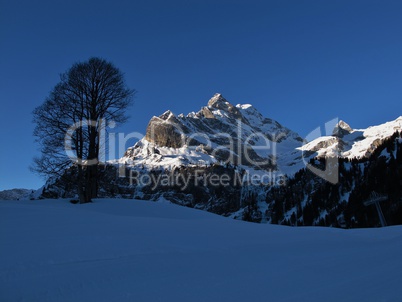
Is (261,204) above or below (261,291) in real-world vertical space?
below

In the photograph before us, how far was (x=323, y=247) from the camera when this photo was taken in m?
6.37

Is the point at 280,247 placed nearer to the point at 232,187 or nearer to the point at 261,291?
the point at 261,291

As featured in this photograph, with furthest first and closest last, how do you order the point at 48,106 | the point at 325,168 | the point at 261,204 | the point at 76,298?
the point at 261,204 → the point at 325,168 → the point at 48,106 → the point at 76,298

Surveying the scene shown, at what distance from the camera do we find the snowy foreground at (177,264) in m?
3.65

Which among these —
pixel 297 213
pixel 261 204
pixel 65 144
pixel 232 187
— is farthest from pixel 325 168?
pixel 65 144

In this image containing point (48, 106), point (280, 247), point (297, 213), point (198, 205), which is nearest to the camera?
point (280, 247)

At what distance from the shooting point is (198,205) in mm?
189000

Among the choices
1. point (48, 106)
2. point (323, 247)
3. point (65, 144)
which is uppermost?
point (48, 106)

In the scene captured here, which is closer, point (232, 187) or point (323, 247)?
point (323, 247)

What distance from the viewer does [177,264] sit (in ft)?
15.5

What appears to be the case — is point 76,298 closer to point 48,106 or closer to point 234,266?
point 234,266

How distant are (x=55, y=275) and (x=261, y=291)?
267 centimetres

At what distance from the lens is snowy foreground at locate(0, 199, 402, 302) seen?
3.65m

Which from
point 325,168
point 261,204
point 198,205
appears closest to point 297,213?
point 325,168
